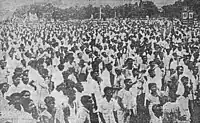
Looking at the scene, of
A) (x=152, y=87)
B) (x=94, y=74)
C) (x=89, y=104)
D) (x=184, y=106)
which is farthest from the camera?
(x=94, y=74)

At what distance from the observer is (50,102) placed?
4879 millimetres

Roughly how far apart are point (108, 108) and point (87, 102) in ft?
1.11

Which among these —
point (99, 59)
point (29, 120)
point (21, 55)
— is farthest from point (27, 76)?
point (99, 59)

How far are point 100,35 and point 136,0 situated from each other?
815 millimetres

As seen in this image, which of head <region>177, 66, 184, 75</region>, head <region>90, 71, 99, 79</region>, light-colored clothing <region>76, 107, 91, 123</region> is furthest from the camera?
head <region>90, 71, 99, 79</region>

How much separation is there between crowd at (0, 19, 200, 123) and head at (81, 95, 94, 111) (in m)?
0.02

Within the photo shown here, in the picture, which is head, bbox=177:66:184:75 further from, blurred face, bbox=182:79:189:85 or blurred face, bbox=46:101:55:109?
blurred face, bbox=46:101:55:109

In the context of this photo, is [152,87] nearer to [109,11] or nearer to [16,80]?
[109,11]

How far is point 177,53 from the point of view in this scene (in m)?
5.43

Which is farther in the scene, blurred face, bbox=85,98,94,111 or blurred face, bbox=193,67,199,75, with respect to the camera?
blurred face, bbox=193,67,199,75

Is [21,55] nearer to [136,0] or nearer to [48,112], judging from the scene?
[48,112]

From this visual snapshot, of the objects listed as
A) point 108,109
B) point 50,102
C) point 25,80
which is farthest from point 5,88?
point 108,109

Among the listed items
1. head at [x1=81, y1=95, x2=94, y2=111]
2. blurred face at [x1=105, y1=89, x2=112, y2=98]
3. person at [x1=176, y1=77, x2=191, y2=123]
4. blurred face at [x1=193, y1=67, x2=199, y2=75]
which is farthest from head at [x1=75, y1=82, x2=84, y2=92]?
blurred face at [x1=193, y1=67, x2=199, y2=75]

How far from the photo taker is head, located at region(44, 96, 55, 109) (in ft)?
15.6
